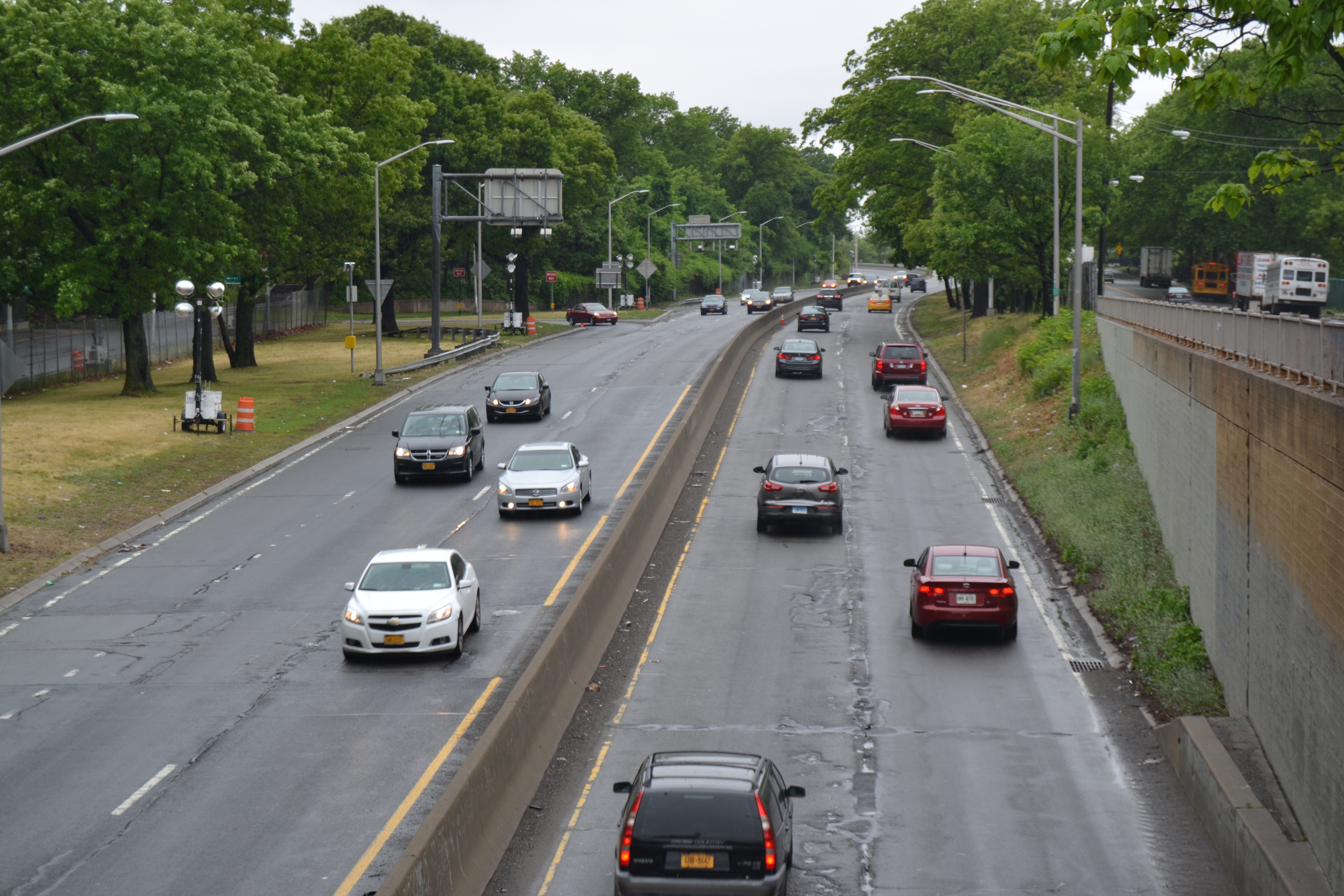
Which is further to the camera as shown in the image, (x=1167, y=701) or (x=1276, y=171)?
(x=1167, y=701)

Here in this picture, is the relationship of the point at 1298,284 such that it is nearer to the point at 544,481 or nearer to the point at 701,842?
the point at 544,481

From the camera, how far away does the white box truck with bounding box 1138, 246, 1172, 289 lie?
9838cm

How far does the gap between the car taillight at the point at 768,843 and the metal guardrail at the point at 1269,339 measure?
7.41 metres

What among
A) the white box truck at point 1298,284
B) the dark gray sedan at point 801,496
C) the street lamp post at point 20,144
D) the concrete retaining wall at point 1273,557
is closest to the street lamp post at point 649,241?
the white box truck at point 1298,284

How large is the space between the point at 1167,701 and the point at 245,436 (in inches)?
1157

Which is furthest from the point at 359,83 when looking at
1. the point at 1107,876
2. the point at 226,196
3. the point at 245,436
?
the point at 1107,876

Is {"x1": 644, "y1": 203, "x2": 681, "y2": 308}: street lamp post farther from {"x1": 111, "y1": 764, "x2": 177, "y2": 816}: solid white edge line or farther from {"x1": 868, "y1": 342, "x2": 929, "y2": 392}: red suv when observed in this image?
{"x1": 111, "y1": 764, "x2": 177, "y2": 816}: solid white edge line

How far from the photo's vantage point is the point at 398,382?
175 ft

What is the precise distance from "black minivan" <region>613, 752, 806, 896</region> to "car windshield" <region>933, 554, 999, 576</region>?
11390 millimetres

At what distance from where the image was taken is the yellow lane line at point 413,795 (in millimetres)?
12797

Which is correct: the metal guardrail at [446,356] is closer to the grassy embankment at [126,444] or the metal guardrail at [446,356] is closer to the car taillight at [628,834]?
the grassy embankment at [126,444]

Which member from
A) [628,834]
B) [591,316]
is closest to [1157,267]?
[591,316]

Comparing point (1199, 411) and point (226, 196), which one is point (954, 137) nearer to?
A: point (226, 196)

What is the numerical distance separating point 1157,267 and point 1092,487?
74.4m
